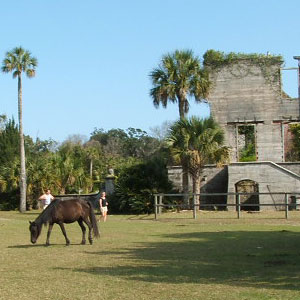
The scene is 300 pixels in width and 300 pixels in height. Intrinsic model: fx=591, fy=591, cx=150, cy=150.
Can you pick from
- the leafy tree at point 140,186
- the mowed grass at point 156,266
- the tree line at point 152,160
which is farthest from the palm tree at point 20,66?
the mowed grass at point 156,266

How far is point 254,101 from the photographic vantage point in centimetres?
3878

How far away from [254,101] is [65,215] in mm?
25083

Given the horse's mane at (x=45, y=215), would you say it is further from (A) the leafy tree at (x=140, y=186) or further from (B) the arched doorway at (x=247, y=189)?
(B) the arched doorway at (x=247, y=189)

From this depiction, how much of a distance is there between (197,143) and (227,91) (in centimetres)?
880

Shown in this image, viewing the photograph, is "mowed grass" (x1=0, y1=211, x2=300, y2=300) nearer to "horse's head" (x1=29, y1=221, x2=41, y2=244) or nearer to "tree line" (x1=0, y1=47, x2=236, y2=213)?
"horse's head" (x1=29, y1=221, x2=41, y2=244)

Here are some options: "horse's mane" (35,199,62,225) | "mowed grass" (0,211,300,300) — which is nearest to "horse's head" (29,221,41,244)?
"horse's mane" (35,199,62,225)

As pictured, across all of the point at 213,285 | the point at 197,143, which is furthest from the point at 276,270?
the point at 197,143

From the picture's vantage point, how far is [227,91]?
39156 millimetres

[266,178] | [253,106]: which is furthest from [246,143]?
[266,178]

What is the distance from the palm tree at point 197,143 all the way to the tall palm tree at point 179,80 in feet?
13.3

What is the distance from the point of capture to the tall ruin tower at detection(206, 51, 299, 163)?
3841cm

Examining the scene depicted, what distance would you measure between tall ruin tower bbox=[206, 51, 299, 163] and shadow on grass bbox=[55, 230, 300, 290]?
829 inches

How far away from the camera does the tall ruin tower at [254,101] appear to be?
3841 centimetres

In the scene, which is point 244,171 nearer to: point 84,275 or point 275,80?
point 275,80
